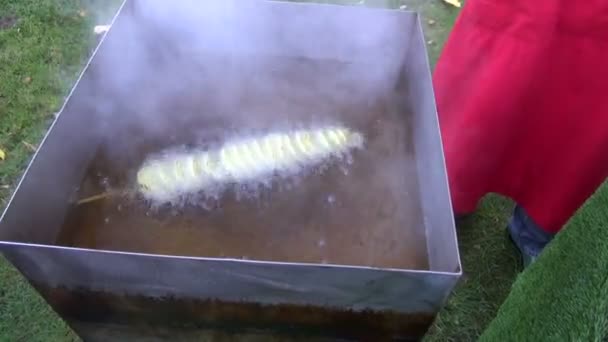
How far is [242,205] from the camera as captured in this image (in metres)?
1.86

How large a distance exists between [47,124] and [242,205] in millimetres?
1592

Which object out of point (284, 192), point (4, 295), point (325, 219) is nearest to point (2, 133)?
point (4, 295)

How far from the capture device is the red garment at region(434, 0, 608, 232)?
66.1 inches

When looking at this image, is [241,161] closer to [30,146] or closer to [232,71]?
[232,71]

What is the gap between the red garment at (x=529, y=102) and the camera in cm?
168

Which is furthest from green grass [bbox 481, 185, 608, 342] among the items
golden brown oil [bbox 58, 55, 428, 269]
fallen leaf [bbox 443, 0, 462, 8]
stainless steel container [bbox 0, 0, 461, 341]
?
fallen leaf [bbox 443, 0, 462, 8]

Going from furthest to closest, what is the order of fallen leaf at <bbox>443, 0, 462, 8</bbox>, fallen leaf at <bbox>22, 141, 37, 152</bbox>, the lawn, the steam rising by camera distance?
fallen leaf at <bbox>443, 0, 462, 8</bbox>
fallen leaf at <bbox>22, 141, 37, 152</bbox>
the lawn
the steam rising

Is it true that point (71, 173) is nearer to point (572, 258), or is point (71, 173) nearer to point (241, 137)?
point (241, 137)

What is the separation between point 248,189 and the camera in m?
1.91

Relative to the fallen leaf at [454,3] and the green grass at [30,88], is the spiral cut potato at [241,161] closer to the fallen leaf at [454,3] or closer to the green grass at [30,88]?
the green grass at [30,88]

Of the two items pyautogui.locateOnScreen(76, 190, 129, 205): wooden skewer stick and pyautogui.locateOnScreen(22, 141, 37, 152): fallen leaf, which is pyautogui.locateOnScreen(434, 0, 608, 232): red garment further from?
pyautogui.locateOnScreen(22, 141, 37, 152): fallen leaf

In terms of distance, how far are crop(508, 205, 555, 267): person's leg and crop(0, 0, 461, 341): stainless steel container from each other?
2.04ft

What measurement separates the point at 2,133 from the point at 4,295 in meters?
0.97

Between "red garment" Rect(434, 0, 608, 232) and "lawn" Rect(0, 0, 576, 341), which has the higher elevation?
"red garment" Rect(434, 0, 608, 232)
